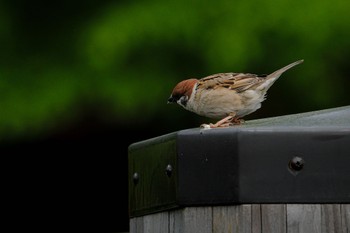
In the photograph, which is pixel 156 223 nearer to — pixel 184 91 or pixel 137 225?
pixel 137 225

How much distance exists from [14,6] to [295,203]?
15.6 feet

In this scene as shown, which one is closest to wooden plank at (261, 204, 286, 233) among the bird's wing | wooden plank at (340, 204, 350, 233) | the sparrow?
wooden plank at (340, 204, 350, 233)

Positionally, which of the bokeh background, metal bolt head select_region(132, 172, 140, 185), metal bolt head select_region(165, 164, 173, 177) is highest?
the bokeh background

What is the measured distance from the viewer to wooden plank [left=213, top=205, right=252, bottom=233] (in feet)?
7.61

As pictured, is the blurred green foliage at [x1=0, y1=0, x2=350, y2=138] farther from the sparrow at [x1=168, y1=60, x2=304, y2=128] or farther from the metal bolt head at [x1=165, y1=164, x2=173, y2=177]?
the metal bolt head at [x1=165, y1=164, x2=173, y2=177]

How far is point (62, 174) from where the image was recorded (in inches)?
301

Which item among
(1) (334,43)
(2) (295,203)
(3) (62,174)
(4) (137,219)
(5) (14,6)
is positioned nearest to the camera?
(2) (295,203)

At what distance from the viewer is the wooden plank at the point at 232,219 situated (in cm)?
232

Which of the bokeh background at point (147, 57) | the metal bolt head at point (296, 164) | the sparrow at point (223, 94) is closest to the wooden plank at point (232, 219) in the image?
the metal bolt head at point (296, 164)

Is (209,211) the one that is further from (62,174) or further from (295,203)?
(62,174)

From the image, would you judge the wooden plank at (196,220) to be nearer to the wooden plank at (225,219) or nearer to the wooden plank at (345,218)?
the wooden plank at (225,219)

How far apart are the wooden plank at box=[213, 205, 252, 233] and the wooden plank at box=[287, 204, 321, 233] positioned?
74 mm

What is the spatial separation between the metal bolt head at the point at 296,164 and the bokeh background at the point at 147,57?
156 inches

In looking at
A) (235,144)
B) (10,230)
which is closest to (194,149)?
(235,144)
